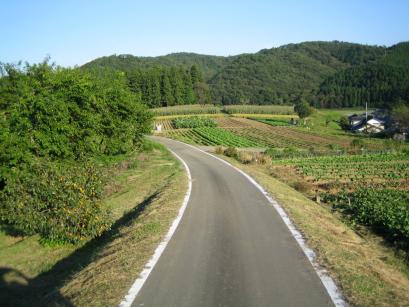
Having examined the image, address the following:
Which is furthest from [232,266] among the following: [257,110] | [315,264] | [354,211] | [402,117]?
[257,110]

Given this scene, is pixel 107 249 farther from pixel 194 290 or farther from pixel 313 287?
pixel 313 287

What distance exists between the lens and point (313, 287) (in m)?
7.22

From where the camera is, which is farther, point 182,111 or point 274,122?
point 182,111

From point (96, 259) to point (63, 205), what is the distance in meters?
5.01

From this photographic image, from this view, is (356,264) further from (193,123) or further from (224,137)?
(193,123)

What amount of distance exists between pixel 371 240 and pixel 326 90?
575 ft

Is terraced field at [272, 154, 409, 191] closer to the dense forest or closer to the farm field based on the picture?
the farm field

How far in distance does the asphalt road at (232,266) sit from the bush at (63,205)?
11.4 feet

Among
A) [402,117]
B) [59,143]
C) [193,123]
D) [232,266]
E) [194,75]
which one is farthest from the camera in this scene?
[194,75]

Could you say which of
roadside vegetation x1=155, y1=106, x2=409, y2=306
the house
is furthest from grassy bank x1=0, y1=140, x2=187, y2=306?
the house

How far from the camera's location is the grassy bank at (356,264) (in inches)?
273

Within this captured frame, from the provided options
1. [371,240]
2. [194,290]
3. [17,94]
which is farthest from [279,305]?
[17,94]

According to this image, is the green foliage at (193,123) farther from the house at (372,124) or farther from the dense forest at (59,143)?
the dense forest at (59,143)

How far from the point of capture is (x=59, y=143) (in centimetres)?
2342
